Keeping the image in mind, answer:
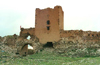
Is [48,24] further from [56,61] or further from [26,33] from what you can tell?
[56,61]

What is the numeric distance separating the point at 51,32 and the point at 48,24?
5.94 feet

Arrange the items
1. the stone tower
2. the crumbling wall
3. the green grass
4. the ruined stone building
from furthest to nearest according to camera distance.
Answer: the crumbling wall → the stone tower → the ruined stone building → the green grass

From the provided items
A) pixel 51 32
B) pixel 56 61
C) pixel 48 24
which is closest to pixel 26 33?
pixel 48 24

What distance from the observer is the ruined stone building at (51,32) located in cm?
2739

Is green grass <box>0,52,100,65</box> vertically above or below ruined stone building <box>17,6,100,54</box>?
below

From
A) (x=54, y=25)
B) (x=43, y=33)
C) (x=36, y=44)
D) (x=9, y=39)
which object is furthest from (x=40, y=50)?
(x=9, y=39)

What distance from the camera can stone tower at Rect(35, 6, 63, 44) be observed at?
2852 cm

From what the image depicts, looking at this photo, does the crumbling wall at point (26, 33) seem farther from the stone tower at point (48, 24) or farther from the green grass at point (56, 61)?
the green grass at point (56, 61)

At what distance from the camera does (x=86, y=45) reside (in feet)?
87.6

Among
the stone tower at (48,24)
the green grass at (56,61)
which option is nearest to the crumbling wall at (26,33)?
the stone tower at (48,24)

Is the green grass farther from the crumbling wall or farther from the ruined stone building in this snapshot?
the crumbling wall

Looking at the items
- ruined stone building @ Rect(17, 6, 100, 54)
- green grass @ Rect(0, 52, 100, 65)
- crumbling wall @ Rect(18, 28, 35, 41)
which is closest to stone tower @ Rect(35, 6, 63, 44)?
ruined stone building @ Rect(17, 6, 100, 54)

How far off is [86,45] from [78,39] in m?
1.85

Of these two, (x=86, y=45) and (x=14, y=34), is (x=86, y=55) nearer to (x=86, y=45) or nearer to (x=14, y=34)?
(x=86, y=45)
